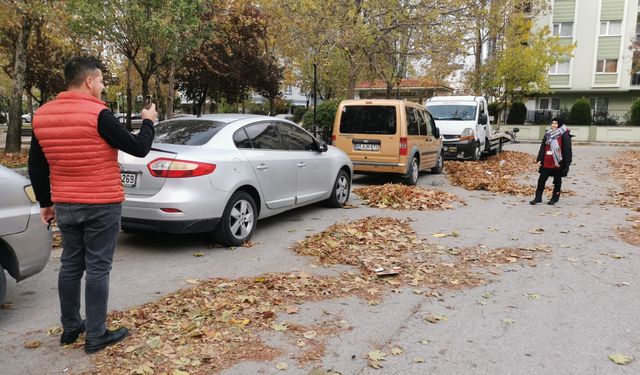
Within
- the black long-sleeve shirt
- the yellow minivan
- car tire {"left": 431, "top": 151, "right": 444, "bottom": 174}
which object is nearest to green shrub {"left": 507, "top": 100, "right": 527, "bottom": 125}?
car tire {"left": 431, "top": 151, "right": 444, "bottom": 174}

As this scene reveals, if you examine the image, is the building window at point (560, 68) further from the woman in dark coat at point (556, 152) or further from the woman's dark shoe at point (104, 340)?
the woman's dark shoe at point (104, 340)

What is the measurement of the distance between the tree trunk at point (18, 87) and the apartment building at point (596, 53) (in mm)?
36419

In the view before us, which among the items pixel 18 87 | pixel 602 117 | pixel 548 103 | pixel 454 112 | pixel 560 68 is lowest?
pixel 454 112

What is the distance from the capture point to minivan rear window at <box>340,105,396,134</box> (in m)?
11.3

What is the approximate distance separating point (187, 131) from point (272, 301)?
2.83 m

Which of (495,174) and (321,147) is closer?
(321,147)

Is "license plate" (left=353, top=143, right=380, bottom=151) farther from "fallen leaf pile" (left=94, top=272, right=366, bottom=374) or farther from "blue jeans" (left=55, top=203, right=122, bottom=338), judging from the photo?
"blue jeans" (left=55, top=203, right=122, bottom=338)

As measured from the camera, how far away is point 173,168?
5.74 metres

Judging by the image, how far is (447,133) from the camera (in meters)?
16.7

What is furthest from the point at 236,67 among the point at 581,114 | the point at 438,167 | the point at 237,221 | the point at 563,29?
the point at 563,29

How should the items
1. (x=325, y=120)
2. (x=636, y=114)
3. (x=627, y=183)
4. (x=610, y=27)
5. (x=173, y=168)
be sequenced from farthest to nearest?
(x=610, y=27) < (x=636, y=114) < (x=325, y=120) < (x=627, y=183) < (x=173, y=168)

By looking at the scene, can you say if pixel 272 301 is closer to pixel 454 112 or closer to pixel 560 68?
pixel 454 112

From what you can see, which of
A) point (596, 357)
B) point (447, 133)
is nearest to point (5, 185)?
point (596, 357)

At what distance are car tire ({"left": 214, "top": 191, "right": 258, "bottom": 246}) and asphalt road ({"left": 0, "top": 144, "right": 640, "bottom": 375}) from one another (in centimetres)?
21
